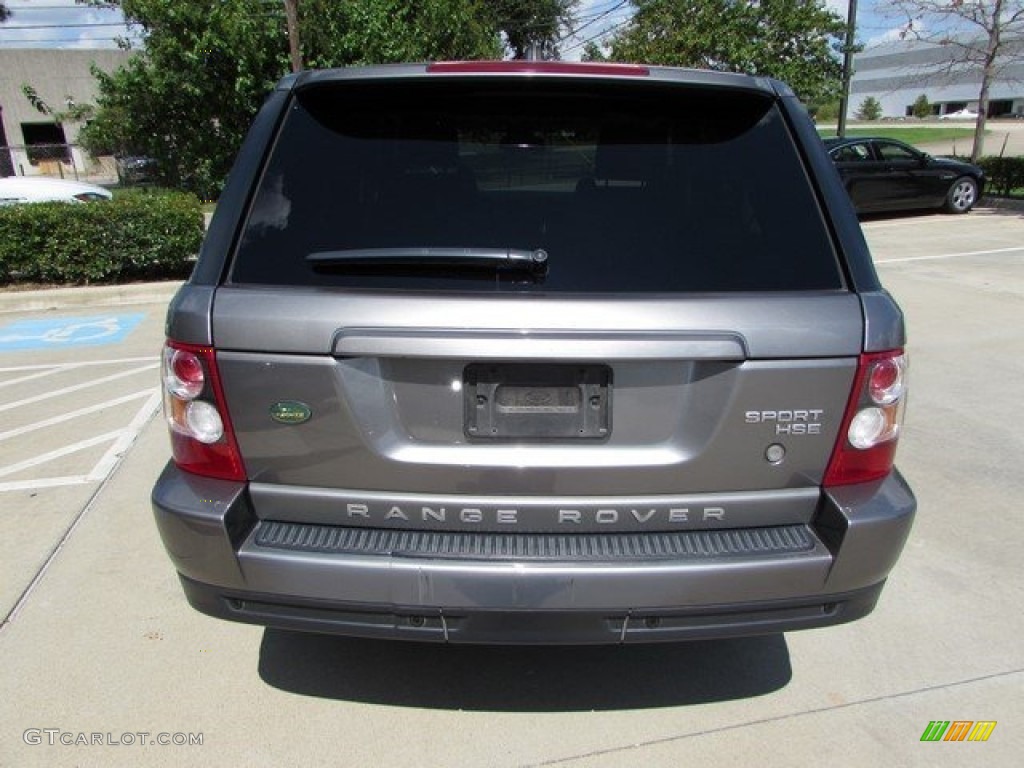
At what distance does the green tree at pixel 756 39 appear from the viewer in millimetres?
21094

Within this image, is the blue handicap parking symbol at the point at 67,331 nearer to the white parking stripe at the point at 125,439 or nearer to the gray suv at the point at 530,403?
the white parking stripe at the point at 125,439

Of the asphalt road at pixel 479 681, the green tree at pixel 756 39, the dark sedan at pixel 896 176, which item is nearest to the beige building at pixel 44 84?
the green tree at pixel 756 39

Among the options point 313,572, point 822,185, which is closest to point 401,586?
point 313,572

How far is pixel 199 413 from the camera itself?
217cm

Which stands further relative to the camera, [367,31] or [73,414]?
[367,31]

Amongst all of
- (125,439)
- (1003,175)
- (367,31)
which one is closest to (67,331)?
(125,439)

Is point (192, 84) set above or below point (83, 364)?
above

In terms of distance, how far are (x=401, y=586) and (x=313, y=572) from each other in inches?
9.3

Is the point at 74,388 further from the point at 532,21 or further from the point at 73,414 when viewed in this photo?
the point at 532,21

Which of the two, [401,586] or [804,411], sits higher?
[804,411]

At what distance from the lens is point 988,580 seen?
3334 millimetres

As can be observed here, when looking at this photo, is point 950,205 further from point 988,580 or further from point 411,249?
point 411,249

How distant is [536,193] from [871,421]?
1138 mm

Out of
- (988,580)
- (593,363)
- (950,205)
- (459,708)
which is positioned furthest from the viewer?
(950,205)
